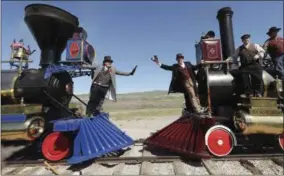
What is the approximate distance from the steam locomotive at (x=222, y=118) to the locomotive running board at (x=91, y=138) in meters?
1.22

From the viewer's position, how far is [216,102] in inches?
267

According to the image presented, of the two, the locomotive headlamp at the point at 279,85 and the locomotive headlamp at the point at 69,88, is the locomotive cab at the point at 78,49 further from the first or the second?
the locomotive headlamp at the point at 279,85

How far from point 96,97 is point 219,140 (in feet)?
11.5

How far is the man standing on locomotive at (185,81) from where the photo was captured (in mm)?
6365

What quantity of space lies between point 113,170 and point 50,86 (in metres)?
3.03

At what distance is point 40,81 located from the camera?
257 inches

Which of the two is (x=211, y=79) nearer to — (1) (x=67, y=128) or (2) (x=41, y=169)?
(1) (x=67, y=128)

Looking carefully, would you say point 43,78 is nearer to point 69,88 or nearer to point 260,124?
point 69,88

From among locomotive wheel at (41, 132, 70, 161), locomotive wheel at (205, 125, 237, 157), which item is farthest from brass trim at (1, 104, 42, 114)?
locomotive wheel at (205, 125, 237, 157)

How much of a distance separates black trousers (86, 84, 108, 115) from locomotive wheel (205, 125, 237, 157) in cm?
305

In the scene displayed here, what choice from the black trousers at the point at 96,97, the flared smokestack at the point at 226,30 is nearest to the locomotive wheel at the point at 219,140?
the flared smokestack at the point at 226,30

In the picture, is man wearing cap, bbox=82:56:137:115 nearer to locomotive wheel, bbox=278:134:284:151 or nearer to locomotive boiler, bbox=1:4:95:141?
locomotive boiler, bbox=1:4:95:141

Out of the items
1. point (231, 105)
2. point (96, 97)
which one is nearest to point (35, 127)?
point (96, 97)

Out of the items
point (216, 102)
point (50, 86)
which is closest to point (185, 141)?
point (216, 102)
